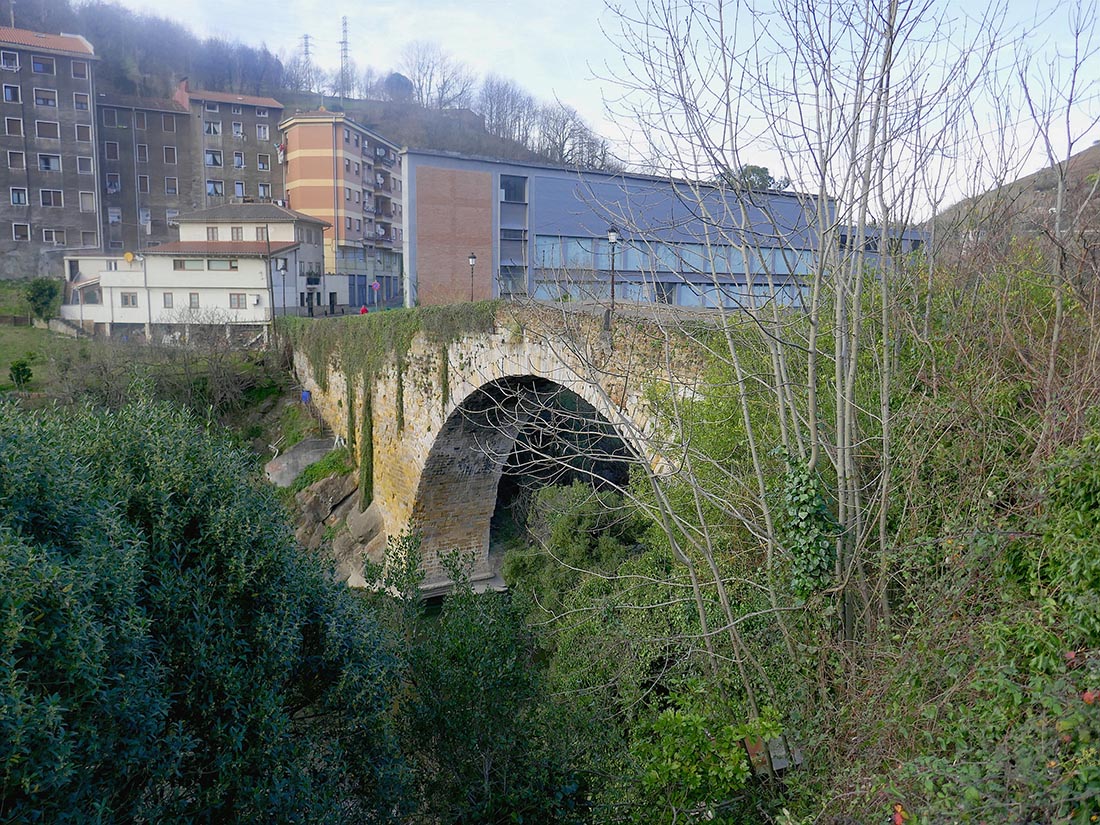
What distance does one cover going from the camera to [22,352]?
1005 inches

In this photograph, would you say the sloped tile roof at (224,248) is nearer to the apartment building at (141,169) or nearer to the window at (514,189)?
the window at (514,189)

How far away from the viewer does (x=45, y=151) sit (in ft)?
113

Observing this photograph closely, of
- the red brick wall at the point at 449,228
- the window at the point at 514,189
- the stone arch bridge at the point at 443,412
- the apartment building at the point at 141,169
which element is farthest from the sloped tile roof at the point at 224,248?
the apartment building at the point at 141,169

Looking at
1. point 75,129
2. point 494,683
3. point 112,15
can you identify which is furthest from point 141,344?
point 112,15

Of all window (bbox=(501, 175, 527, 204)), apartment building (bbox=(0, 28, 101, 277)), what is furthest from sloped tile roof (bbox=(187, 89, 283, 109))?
window (bbox=(501, 175, 527, 204))

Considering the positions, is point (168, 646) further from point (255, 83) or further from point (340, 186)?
point (255, 83)

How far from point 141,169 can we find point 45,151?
4.21 m

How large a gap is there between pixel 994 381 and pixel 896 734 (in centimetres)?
230

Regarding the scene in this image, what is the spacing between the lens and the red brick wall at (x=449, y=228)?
23.2 m

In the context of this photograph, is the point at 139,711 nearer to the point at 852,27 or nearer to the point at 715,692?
the point at 715,692

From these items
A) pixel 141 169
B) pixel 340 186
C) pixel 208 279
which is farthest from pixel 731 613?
pixel 141 169

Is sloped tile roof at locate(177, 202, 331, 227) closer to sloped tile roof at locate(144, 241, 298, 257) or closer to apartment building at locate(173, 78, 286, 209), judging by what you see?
sloped tile roof at locate(144, 241, 298, 257)

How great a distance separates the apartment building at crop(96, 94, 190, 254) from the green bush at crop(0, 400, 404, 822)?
36.9 m

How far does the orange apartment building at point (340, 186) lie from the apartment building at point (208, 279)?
471 centimetres
